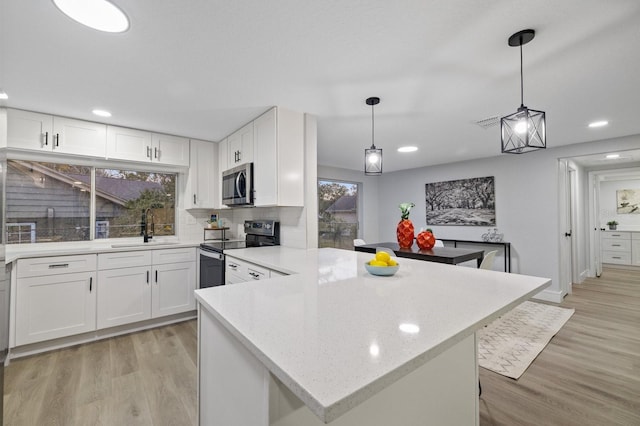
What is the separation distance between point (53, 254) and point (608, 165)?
8.43 meters

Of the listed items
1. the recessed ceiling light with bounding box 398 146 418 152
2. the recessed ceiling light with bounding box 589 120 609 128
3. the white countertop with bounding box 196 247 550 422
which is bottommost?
the white countertop with bounding box 196 247 550 422

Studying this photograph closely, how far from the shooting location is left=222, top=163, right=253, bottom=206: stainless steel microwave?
286 cm

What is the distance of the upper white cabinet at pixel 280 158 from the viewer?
2.51 metres

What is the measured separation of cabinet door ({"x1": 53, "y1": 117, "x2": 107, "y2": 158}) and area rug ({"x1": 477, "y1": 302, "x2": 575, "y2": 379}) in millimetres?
4037

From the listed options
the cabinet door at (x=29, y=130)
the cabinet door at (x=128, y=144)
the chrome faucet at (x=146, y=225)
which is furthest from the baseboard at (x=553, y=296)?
the cabinet door at (x=29, y=130)

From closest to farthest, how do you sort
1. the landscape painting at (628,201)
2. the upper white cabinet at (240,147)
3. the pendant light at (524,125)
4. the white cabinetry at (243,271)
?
the pendant light at (524,125), the white cabinetry at (243,271), the upper white cabinet at (240,147), the landscape painting at (628,201)

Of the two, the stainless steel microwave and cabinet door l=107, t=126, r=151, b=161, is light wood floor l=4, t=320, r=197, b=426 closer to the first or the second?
the stainless steel microwave

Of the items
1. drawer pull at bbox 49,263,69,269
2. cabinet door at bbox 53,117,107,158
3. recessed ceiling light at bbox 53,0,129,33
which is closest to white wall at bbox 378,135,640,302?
recessed ceiling light at bbox 53,0,129,33

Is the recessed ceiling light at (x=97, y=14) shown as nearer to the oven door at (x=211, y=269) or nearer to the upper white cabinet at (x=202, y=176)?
the oven door at (x=211, y=269)

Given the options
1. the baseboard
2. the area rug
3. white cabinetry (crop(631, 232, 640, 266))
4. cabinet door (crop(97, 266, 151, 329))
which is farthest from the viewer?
white cabinetry (crop(631, 232, 640, 266))

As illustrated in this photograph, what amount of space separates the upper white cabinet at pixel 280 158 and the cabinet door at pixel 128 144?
152cm

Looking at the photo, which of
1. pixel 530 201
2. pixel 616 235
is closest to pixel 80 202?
pixel 530 201

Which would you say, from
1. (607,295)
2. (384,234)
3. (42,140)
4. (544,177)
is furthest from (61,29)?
(607,295)

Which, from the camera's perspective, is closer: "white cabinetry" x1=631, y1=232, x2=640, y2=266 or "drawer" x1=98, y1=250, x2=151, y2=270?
"drawer" x1=98, y1=250, x2=151, y2=270
